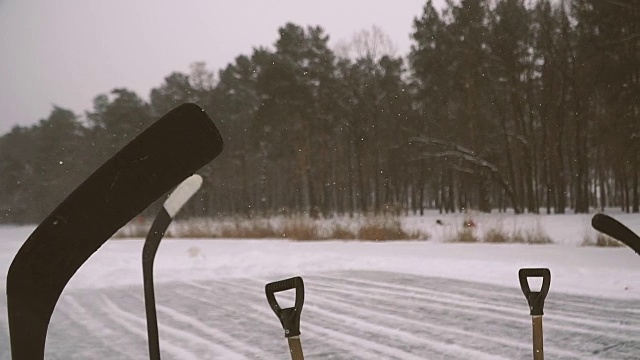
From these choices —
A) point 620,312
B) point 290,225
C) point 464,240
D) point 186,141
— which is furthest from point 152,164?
point 464,240

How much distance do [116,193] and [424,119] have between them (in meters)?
3.49

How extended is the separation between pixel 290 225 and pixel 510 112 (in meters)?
1.92

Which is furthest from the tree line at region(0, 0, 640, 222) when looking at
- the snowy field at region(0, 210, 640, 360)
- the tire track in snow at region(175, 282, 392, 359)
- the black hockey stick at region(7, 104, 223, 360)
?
the black hockey stick at region(7, 104, 223, 360)

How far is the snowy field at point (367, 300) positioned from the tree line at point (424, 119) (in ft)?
1.11

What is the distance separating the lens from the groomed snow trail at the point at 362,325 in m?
1.61

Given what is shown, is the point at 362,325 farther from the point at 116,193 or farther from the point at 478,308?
the point at 116,193

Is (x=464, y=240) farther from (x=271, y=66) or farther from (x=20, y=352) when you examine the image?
(x=20, y=352)

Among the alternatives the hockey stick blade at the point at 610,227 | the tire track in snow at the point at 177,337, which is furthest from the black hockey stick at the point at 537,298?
the tire track in snow at the point at 177,337

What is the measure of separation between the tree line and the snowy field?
0.34 m

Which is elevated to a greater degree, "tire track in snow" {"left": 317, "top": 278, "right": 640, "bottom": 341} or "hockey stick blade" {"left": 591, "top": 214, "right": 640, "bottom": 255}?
"hockey stick blade" {"left": 591, "top": 214, "right": 640, "bottom": 255}

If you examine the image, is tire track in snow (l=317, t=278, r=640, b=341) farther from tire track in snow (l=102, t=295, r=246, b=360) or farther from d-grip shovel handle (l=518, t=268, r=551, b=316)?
d-grip shovel handle (l=518, t=268, r=551, b=316)

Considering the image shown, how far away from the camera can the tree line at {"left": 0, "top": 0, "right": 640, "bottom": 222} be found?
5.43 ft

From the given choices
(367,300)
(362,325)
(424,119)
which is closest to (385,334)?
(362,325)

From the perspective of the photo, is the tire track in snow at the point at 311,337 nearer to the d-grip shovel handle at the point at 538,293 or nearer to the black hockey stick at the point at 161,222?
the d-grip shovel handle at the point at 538,293
